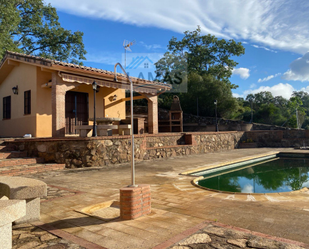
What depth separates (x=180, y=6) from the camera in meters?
10.9

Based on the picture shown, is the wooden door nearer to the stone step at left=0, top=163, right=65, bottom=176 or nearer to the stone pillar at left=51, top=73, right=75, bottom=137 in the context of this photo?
the stone pillar at left=51, top=73, right=75, bottom=137

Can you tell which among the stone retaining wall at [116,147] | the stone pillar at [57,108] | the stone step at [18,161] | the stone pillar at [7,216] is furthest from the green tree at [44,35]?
the stone pillar at [7,216]

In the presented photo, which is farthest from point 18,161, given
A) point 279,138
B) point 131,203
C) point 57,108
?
point 279,138

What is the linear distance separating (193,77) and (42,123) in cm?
1629

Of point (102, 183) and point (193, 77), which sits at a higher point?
point (193, 77)

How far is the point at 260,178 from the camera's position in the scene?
928cm

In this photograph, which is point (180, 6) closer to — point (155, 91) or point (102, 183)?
point (155, 91)

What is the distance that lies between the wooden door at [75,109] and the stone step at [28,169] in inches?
156

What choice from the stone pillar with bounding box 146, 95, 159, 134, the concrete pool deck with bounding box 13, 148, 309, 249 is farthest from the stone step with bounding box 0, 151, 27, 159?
the stone pillar with bounding box 146, 95, 159, 134

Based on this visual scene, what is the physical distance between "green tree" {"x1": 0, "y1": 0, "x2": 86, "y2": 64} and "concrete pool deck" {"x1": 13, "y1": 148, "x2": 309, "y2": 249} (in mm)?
19765

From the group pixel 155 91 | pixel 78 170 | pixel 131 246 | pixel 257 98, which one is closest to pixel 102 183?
pixel 78 170

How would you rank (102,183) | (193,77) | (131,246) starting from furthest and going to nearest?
(193,77), (102,183), (131,246)

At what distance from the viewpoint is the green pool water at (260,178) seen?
7.64m

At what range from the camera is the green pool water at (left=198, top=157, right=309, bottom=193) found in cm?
764
